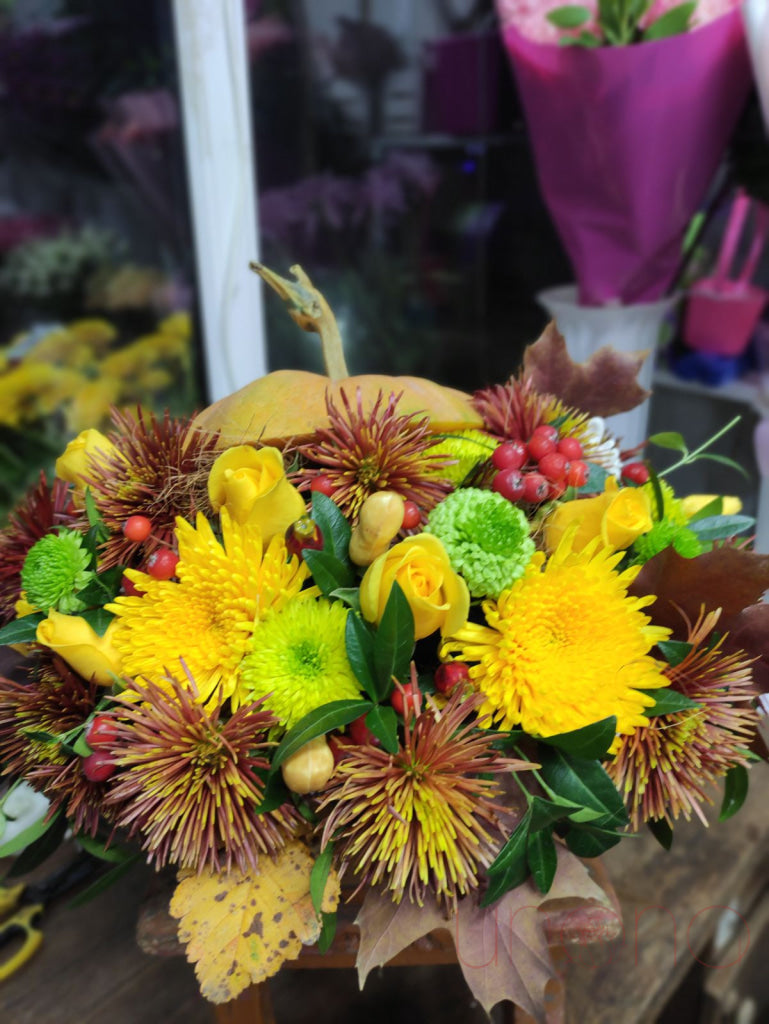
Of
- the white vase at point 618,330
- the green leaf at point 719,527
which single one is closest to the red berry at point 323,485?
the green leaf at point 719,527

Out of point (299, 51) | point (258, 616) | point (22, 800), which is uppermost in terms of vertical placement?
point (299, 51)

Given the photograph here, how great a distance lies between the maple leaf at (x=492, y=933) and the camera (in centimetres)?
33

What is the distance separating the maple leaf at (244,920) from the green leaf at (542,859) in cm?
9

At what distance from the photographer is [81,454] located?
42cm

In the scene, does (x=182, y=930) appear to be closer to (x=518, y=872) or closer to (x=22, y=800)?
(x=518, y=872)

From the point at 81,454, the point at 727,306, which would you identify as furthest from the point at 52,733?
the point at 727,306

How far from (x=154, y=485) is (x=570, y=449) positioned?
22cm

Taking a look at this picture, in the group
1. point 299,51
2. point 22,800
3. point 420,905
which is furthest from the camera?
point 299,51

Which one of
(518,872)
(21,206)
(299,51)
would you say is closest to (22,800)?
(518,872)

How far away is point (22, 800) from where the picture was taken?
0.61 metres

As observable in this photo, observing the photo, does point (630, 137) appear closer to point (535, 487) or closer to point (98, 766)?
point (535, 487)

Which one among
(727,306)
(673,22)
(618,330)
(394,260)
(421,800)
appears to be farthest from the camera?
(394,260)

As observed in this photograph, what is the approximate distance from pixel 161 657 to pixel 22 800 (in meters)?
0.36

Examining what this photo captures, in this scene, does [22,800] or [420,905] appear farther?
[22,800]
